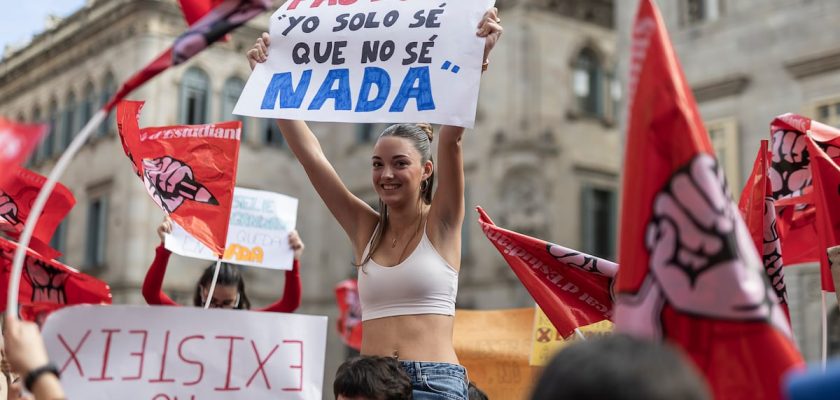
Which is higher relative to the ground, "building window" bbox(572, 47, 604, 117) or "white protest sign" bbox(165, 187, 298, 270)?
"building window" bbox(572, 47, 604, 117)

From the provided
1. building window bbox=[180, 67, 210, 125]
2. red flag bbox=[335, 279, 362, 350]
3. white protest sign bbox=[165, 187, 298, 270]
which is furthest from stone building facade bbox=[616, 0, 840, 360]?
building window bbox=[180, 67, 210, 125]

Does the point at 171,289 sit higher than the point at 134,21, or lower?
lower

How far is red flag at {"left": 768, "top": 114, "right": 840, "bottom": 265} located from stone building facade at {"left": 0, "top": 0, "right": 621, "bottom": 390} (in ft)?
54.4

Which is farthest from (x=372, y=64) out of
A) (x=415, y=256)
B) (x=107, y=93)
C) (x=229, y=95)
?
(x=107, y=93)

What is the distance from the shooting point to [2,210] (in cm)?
582

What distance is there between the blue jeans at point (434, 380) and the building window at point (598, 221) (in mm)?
20322

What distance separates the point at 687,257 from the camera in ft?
8.37

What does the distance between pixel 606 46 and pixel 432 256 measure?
22220mm

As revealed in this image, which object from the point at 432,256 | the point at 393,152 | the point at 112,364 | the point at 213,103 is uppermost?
the point at 213,103

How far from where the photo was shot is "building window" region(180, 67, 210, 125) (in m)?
27.0

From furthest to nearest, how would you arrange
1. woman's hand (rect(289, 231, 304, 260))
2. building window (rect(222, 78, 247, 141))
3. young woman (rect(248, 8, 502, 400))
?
building window (rect(222, 78, 247, 141)) < woman's hand (rect(289, 231, 304, 260)) < young woman (rect(248, 8, 502, 400))

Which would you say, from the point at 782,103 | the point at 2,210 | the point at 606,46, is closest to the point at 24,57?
the point at 606,46

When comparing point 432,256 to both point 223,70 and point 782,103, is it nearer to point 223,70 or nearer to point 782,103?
point 782,103

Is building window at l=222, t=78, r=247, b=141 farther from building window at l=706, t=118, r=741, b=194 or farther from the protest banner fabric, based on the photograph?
the protest banner fabric
